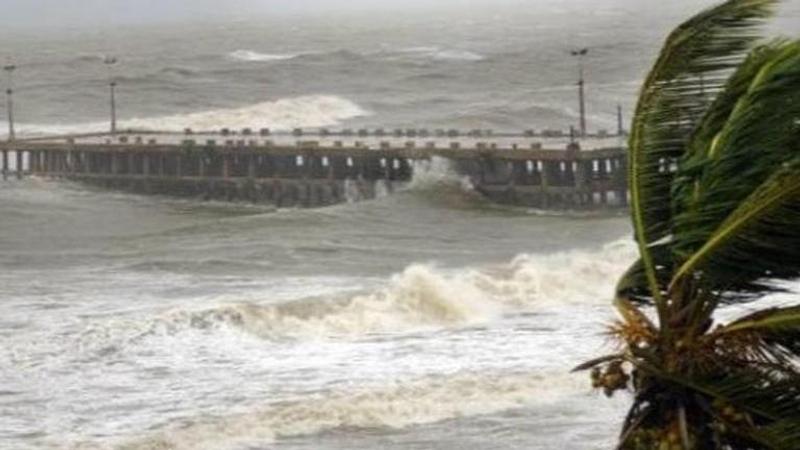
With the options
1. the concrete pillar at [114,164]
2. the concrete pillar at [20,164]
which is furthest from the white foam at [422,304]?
the concrete pillar at [20,164]

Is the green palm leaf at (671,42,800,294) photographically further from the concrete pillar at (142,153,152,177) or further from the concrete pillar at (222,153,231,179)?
the concrete pillar at (142,153,152,177)

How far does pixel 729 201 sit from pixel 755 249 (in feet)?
1.08

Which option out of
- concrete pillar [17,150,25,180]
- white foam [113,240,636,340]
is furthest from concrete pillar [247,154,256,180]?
white foam [113,240,636,340]

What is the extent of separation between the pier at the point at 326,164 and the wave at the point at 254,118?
789 inches

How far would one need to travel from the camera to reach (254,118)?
116 meters

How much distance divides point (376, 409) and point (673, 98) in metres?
16.6

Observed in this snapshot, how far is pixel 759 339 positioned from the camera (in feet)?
34.5

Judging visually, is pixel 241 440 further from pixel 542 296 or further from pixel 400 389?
pixel 542 296

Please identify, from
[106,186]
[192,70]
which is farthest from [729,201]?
[192,70]

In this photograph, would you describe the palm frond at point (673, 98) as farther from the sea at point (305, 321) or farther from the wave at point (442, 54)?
the wave at point (442, 54)

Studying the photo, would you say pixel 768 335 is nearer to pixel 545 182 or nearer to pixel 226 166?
pixel 545 182

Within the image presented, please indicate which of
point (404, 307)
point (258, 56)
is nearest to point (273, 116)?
point (258, 56)

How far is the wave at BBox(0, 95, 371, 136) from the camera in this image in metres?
108

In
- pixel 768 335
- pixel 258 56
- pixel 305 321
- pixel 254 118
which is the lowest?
pixel 305 321
